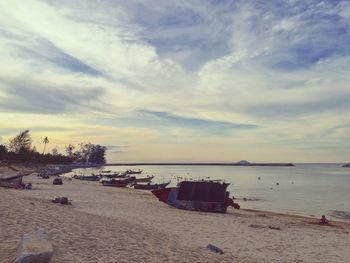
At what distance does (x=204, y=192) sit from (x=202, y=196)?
45 centimetres

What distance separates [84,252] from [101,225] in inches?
199

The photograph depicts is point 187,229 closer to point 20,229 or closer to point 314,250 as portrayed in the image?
point 314,250

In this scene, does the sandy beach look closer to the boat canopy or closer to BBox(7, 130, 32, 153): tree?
the boat canopy

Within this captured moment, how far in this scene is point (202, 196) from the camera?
3456 centimetres

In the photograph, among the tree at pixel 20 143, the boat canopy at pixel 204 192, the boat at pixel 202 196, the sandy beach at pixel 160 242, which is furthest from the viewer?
the tree at pixel 20 143

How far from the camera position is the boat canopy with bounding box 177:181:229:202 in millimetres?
34322

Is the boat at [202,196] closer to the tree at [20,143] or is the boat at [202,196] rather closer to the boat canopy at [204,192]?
the boat canopy at [204,192]

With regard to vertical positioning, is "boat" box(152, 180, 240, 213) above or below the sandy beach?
above

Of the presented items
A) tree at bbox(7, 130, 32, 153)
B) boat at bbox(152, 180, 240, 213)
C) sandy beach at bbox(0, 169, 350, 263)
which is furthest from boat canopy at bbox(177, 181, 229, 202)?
tree at bbox(7, 130, 32, 153)

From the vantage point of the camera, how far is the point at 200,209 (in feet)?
112

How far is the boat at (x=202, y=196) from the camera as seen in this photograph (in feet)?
112

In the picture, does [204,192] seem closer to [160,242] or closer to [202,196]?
[202,196]

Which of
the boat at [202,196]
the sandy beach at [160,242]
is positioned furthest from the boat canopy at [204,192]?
the sandy beach at [160,242]

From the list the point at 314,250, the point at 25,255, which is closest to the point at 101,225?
the point at 25,255
